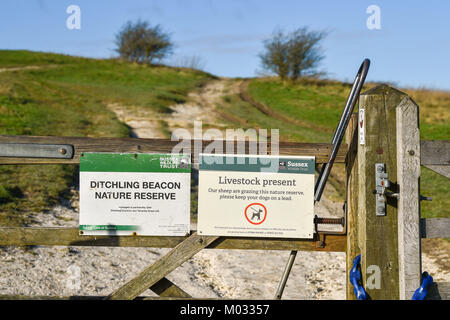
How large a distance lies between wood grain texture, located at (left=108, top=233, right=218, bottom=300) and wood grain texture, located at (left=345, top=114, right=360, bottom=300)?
49.3 inches

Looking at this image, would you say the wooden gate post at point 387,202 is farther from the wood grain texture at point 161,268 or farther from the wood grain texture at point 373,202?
the wood grain texture at point 161,268

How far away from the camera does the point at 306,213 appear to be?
170 inches

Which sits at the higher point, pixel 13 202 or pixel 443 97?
pixel 443 97

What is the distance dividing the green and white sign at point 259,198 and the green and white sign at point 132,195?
239 millimetres

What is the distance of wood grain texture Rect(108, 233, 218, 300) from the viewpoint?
14.0 ft

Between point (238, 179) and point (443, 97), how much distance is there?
108 feet

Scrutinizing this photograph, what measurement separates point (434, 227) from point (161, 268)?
245 cm

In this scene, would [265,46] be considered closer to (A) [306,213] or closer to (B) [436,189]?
(B) [436,189]

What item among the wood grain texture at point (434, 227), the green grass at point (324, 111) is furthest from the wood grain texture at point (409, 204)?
the green grass at point (324, 111)

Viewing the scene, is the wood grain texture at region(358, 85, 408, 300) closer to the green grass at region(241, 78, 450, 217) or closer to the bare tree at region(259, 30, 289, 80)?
the green grass at region(241, 78, 450, 217)

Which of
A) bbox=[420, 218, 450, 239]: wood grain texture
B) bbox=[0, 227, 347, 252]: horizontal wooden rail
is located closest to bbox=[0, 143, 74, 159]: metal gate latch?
bbox=[0, 227, 347, 252]: horizontal wooden rail

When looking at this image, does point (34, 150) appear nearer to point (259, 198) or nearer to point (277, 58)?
point (259, 198)
